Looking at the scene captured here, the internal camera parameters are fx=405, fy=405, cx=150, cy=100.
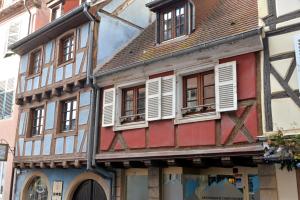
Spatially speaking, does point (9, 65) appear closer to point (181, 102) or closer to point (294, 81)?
point (181, 102)

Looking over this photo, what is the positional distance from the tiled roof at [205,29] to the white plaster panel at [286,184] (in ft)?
9.12

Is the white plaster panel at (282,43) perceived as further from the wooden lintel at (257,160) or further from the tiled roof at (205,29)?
the wooden lintel at (257,160)

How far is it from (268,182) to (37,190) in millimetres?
7801

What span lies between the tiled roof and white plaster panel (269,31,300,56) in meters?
0.51

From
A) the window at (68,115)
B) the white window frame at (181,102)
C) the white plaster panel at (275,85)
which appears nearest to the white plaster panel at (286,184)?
the white plaster panel at (275,85)

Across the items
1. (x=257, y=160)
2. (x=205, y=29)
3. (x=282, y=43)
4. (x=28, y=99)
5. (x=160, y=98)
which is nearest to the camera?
(x=257, y=160)

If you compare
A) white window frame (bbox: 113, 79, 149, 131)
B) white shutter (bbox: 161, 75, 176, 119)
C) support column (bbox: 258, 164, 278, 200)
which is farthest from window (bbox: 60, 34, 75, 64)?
support column (bbox: 258, 164, 278, 200)

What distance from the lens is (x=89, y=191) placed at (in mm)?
10945

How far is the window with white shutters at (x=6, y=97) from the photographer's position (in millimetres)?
14250

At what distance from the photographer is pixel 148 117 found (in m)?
9.09

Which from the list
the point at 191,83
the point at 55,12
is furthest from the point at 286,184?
the point at 55,12

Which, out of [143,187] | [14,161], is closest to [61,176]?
[14,161]

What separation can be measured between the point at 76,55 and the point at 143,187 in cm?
427

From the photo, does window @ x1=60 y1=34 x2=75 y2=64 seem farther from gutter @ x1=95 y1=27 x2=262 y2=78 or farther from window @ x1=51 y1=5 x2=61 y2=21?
gutter @ x1=95 y1=27 x2=262 y2=78
